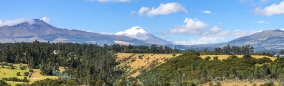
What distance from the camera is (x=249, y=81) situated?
89.3 m

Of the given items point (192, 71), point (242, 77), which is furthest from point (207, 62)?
point (242, 77)

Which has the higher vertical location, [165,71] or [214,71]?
[214,71]

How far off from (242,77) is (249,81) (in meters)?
9.49

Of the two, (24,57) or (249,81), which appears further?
(24,57)

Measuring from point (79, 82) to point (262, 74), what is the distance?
60.3 meters

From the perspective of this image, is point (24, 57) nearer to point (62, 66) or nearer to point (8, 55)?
point (8, 55)

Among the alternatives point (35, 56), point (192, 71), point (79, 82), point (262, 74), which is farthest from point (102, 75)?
point (262, 74)

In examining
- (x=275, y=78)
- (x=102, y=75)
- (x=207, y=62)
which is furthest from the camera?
(x=102, y=75)

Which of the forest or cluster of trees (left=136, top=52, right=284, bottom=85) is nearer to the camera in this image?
cluster of trees (left=136, top=52, right=284, bottom=85)

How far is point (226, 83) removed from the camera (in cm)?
8956

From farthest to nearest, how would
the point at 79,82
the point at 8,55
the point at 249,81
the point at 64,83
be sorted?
the point at 8,55
the point at 79,82
the point at 64,83
the point at 249,81

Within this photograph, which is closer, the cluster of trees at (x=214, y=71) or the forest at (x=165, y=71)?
the cluster of trees at (x=214, y=71)

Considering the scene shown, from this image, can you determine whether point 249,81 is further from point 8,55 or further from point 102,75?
point 8,55

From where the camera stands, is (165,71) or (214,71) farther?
(165,71)
